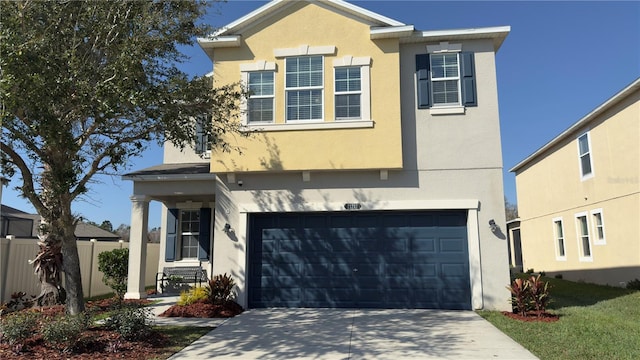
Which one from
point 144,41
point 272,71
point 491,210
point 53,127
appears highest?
point 272,71

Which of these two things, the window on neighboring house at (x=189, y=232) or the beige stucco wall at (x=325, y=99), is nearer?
the beige stucco wall at (x=325, y=99)

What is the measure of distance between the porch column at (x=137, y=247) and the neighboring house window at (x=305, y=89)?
5.35 meters

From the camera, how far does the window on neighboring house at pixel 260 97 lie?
12133 millimetres

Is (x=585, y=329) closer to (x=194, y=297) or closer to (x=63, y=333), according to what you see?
(x=194, y=297)

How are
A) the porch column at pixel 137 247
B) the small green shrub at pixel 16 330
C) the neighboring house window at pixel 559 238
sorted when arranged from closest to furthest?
1. the small green shrub at pixel 16 330
2. the porch column at pixel 137 247
3. the neighboring house window at pixel 559 238

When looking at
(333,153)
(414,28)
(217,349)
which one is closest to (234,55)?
(333,153)

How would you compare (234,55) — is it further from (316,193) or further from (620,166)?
(620,166)

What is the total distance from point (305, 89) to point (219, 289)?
18.1 feet

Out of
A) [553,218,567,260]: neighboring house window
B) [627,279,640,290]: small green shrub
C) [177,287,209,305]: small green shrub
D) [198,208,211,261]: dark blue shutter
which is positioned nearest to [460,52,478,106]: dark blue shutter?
[627,279,640,290]: small green shrub

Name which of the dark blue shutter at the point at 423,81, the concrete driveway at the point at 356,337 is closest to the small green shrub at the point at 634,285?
the concrete driveway at the point at 356,337

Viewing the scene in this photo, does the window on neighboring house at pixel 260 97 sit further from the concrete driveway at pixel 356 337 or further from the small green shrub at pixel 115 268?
the small green shrub at pixel 115 268

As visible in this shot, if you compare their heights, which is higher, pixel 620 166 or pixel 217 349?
pixel 620 166

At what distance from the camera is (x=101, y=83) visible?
755cm

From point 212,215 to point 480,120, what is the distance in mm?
8885
